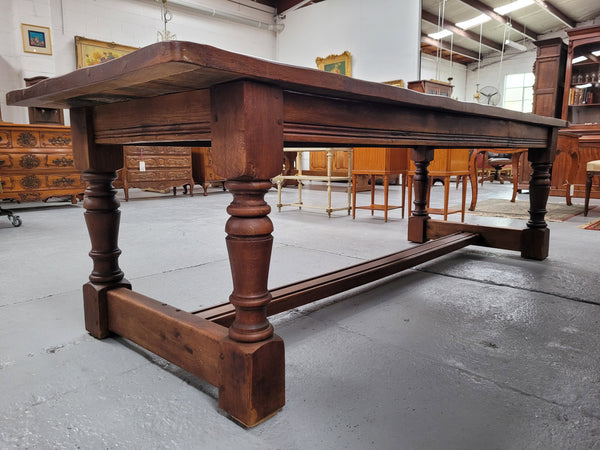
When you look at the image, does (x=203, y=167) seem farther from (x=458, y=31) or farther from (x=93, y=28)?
(x=458, y=31)

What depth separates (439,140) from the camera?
140cm

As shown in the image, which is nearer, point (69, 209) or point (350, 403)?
point (350, 403)

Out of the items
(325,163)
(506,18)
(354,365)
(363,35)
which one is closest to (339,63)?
(363,35)

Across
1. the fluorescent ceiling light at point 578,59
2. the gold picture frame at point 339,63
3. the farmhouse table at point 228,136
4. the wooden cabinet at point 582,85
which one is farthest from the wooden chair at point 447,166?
the gold picture frame at point 339,63

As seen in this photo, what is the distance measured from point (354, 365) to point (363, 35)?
26.1 ft

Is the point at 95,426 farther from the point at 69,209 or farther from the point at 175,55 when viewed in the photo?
the point at 69,209

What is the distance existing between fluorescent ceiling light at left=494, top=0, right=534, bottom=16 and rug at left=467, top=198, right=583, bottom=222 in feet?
21.4

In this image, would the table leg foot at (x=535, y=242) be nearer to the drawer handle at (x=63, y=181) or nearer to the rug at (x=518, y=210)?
the rug at (x=518, y=210)

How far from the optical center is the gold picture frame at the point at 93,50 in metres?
6.55

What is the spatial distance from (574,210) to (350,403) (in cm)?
442

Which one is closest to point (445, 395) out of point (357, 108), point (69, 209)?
point (357, 108)

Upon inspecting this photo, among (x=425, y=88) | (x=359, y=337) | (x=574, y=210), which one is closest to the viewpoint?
(x=359, y=337)

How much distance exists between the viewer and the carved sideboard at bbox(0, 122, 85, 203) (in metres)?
4.19

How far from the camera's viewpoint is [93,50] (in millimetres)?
6715
